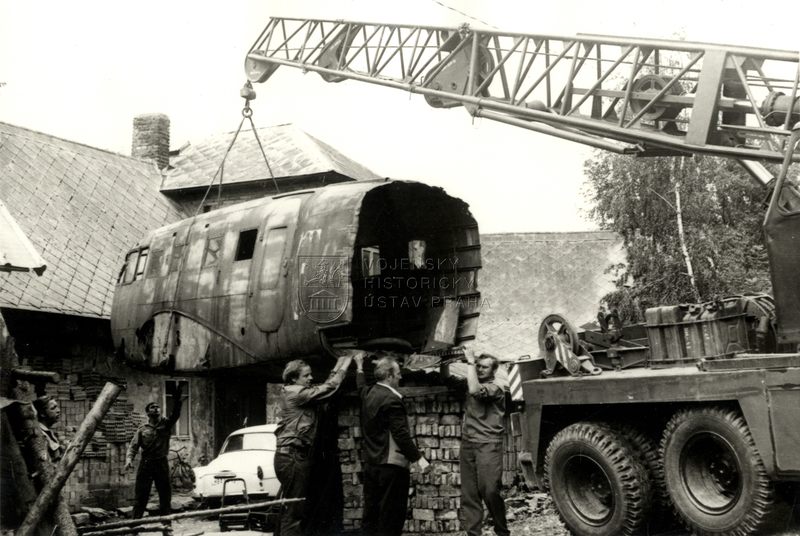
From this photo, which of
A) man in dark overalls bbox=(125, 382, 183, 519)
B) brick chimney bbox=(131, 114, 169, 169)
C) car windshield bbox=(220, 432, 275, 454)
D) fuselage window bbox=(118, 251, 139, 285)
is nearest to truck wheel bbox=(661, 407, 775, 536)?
man in dark overalls bbox=(125, 382, 183, 519)

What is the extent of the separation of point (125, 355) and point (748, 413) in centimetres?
989

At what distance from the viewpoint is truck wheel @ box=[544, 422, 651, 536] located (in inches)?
355

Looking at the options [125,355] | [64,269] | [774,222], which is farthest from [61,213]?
[774,222]

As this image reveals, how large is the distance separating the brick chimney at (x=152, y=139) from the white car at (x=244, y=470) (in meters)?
13.6

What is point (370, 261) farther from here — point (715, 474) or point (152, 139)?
point (152, 139)

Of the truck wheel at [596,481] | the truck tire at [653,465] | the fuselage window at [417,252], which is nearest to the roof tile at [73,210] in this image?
the fuselage window at [417,252]

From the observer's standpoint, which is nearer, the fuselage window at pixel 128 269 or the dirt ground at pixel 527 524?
the dirt ground at pixel 527 524

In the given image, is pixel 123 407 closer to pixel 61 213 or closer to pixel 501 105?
pixel 61 213

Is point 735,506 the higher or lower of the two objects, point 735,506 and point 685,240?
the lower

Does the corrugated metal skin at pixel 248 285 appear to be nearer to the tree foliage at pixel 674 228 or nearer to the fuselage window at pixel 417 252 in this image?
the fuselage window at pixel 417 252

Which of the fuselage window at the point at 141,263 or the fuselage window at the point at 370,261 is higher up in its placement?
the fuselage window at the point at 141,263

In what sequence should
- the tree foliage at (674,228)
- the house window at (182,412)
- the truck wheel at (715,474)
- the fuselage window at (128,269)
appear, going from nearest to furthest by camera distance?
the truck wheel at (715,474)
the fuselage window at (128,269)
the house window at (182,412)
the tree foliage at (674,228)

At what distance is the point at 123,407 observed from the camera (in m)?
19.8
